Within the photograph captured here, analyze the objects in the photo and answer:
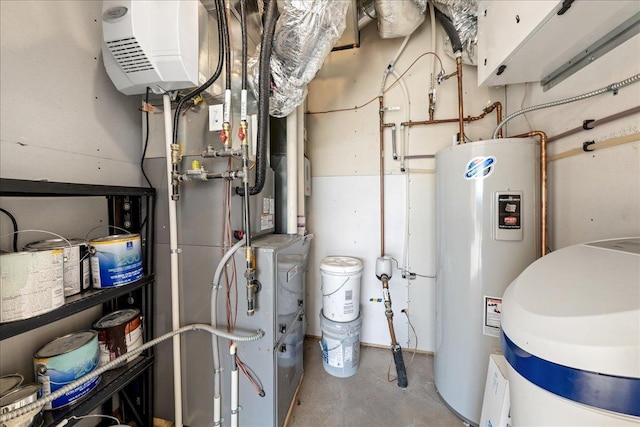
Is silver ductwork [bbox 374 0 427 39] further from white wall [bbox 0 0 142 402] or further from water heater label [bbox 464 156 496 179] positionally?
white wall [bbox 0 0 142 402]

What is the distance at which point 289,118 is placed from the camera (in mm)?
1638

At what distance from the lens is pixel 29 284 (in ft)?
2.28

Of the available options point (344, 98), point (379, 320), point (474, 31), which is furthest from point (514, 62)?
point (379, 320)

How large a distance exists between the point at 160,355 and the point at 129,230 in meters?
0.69

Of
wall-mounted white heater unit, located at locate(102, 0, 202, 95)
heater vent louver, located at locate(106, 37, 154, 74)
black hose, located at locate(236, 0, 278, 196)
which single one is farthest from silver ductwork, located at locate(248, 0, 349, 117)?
heater vent louver, located at locate(106, 37, 154, 74)

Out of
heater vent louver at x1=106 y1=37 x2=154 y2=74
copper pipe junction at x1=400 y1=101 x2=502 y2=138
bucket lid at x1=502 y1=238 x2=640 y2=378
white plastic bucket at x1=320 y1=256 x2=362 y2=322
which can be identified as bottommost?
white plastic bucket at x1=320 y1=256 x2=362 y2=322

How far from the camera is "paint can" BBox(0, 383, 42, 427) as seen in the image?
2.17 ft

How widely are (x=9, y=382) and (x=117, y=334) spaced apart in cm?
29

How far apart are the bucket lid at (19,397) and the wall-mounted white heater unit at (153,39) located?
1203 millimetres

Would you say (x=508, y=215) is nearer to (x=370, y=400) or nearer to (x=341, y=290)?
(x=341, y=290)

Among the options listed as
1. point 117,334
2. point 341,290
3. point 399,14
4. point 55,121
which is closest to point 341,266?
point 341,290

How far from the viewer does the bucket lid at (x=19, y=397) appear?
26.0 inches

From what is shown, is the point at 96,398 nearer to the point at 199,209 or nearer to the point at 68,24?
the point at 199,209

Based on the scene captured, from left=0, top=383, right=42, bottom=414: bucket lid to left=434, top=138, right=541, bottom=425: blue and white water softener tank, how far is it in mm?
1840
